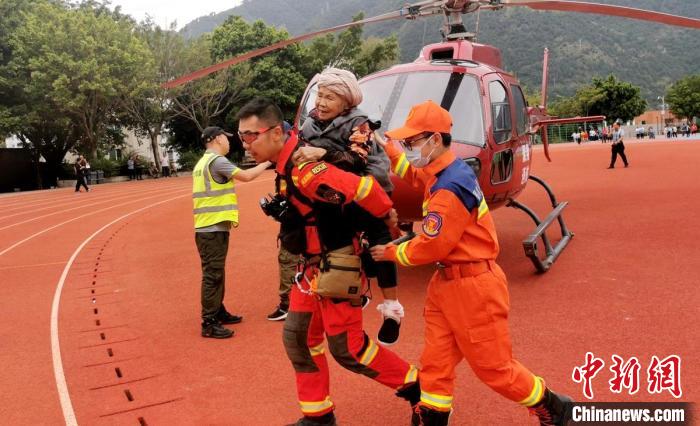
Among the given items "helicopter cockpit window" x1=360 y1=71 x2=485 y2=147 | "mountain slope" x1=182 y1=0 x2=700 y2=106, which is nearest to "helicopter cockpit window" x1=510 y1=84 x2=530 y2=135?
"helicopter cockpit window" x1=360 y1=71 x2=485 y2=147

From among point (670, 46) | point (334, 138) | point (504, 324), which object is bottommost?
point (504, 324)

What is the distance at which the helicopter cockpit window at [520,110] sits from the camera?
7.15 meters

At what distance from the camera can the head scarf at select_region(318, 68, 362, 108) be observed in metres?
3.13

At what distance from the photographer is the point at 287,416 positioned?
3.80 m

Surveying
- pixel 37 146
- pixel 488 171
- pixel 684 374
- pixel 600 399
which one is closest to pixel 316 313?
pixel 600 399

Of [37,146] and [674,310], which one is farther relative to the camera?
[37,146]

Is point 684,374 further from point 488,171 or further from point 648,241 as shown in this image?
point 648,241

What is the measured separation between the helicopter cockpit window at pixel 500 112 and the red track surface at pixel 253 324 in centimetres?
174

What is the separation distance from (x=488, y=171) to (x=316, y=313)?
3663mm

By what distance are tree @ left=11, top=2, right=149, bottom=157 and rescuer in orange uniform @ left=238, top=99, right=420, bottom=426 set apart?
27.9 metres

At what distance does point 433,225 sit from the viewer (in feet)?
9.43

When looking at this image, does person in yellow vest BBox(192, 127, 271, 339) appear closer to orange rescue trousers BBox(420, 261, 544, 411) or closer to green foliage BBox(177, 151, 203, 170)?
orange rescue trousers BBox(420, 261, 544, 411)

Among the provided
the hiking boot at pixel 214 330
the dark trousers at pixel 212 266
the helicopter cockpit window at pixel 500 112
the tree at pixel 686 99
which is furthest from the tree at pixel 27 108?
the tree at pixel 686 99

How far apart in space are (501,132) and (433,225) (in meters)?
4.02
